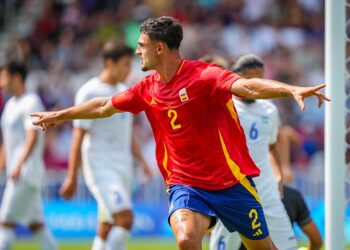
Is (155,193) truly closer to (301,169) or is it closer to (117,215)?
(301,169)

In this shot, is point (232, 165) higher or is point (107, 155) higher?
point (107, 155)

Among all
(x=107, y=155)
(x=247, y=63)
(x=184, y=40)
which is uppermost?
(x=184, y=40)

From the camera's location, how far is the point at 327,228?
7719 millimetres

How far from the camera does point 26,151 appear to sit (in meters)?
11.3

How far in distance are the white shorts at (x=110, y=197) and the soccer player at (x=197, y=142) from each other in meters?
2.81

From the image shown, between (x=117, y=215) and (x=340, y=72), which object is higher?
(x=340, y=72)

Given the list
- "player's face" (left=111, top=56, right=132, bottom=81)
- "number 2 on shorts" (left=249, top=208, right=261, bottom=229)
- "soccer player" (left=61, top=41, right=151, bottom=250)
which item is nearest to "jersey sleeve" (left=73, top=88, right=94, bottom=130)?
"soccer player" (left=61, top=41, right=151, bottom=250)

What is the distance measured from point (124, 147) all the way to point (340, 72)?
345cm

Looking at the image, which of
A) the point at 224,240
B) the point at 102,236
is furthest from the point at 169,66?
the point at 102,236

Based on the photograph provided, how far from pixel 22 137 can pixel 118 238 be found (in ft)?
8.46

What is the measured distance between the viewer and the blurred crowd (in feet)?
64.3

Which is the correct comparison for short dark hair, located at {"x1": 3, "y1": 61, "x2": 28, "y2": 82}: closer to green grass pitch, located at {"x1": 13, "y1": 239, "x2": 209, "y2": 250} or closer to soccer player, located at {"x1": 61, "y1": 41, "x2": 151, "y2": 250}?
soccer player, located at {"x1": 61, "y1": 41, "x2": 151, "y2": 250}

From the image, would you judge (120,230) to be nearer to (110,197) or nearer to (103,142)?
(110,197)

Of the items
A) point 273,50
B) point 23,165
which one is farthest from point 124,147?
point 273,50
